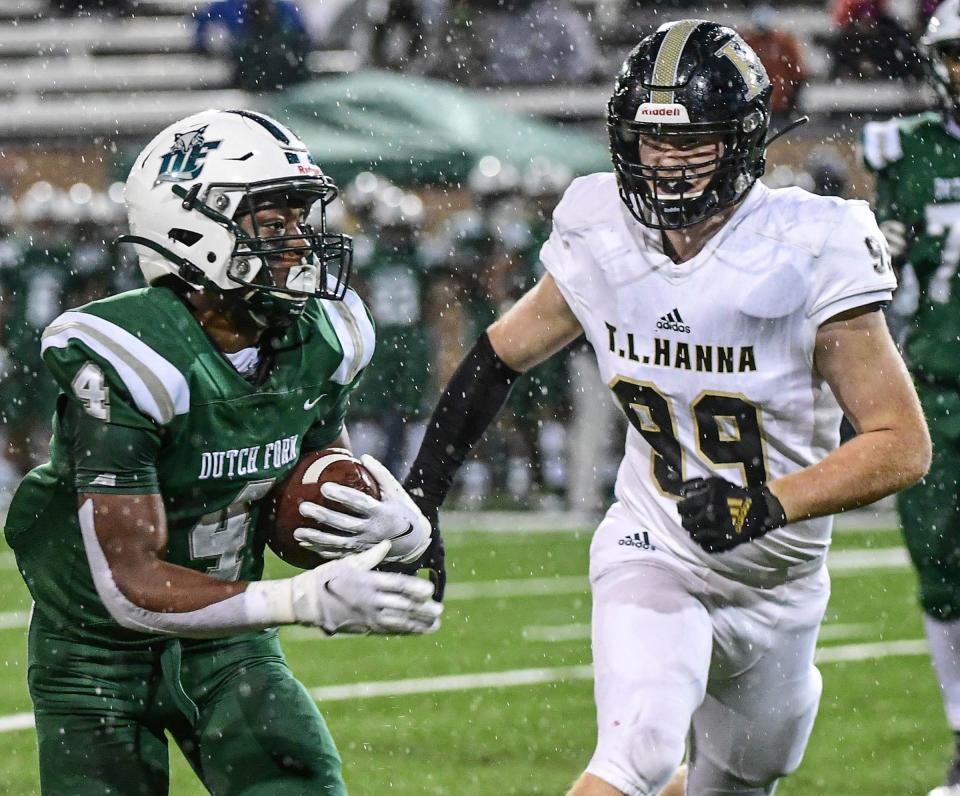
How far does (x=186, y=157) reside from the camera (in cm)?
310

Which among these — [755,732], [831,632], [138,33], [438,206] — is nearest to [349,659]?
[831,632]

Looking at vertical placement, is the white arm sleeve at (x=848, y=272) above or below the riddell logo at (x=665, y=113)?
below

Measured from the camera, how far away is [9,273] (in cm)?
993

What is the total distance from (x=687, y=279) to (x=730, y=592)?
1.86ft

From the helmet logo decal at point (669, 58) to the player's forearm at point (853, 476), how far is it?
2.29ft

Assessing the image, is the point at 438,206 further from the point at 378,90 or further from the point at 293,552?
the point at 293,552

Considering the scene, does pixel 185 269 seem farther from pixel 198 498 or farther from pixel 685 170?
pixel 685 170

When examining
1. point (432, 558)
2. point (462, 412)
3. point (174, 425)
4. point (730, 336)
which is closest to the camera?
point (174, 425)

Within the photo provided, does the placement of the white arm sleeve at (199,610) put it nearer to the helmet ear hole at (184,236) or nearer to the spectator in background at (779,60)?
the helmet ear hole at (184,236)

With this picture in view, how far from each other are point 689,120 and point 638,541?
2.52 feet

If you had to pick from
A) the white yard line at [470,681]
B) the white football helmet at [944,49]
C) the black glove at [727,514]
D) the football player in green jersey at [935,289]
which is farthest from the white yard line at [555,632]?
the black glove at [727,514]

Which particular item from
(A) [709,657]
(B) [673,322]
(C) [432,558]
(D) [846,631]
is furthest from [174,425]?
(D) [846,631]

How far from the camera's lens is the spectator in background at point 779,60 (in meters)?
10.4

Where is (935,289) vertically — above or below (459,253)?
above
